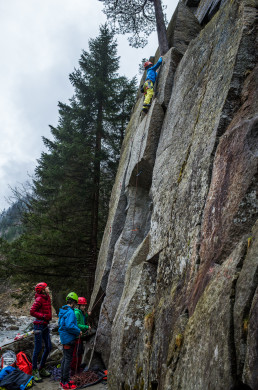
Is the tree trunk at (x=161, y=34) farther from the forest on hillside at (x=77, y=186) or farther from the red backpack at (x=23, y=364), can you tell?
the red backpack at (x=23, y=364)

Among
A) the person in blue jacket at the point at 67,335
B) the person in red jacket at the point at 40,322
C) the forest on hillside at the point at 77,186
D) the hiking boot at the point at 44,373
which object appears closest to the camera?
the person in blue jacket at the point at 67,335

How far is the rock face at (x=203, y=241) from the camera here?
2.68m

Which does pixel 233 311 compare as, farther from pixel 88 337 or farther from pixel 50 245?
pixel 50 245

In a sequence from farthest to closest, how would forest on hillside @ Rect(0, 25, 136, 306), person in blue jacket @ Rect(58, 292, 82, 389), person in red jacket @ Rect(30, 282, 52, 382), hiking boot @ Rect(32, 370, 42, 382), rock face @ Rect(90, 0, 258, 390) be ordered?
forest on hillside @ Rect(0, 25, 136, 306) < person in red jacket @ Rect(30, 282, 52, 382) < hiking boot @ Rect(32, 370, 42, 382) < person in blue jacket @ Rect(58, 292, 82, 389) < rock face @ Rect(90, 0, 258, 390)

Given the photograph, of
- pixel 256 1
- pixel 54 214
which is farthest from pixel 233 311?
pixel 54 214

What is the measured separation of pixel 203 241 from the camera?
3.92 meters

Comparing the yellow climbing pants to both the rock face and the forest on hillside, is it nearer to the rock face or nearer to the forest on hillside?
the rock face

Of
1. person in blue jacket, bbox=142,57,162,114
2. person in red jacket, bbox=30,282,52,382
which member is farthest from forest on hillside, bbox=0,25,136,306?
person in blue jacket, bbox=142,57,162,114

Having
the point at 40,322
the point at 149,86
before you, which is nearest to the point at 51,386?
the point at 40,322

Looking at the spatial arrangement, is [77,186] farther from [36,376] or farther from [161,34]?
[36,376]

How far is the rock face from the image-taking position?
2684mm

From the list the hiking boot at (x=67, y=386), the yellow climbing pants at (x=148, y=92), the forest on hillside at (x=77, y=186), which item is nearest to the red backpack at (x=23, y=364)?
the hiking boot at (x=67, y=386)

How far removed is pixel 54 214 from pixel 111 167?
4264 millimetres

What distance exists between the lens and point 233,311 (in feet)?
8.66
